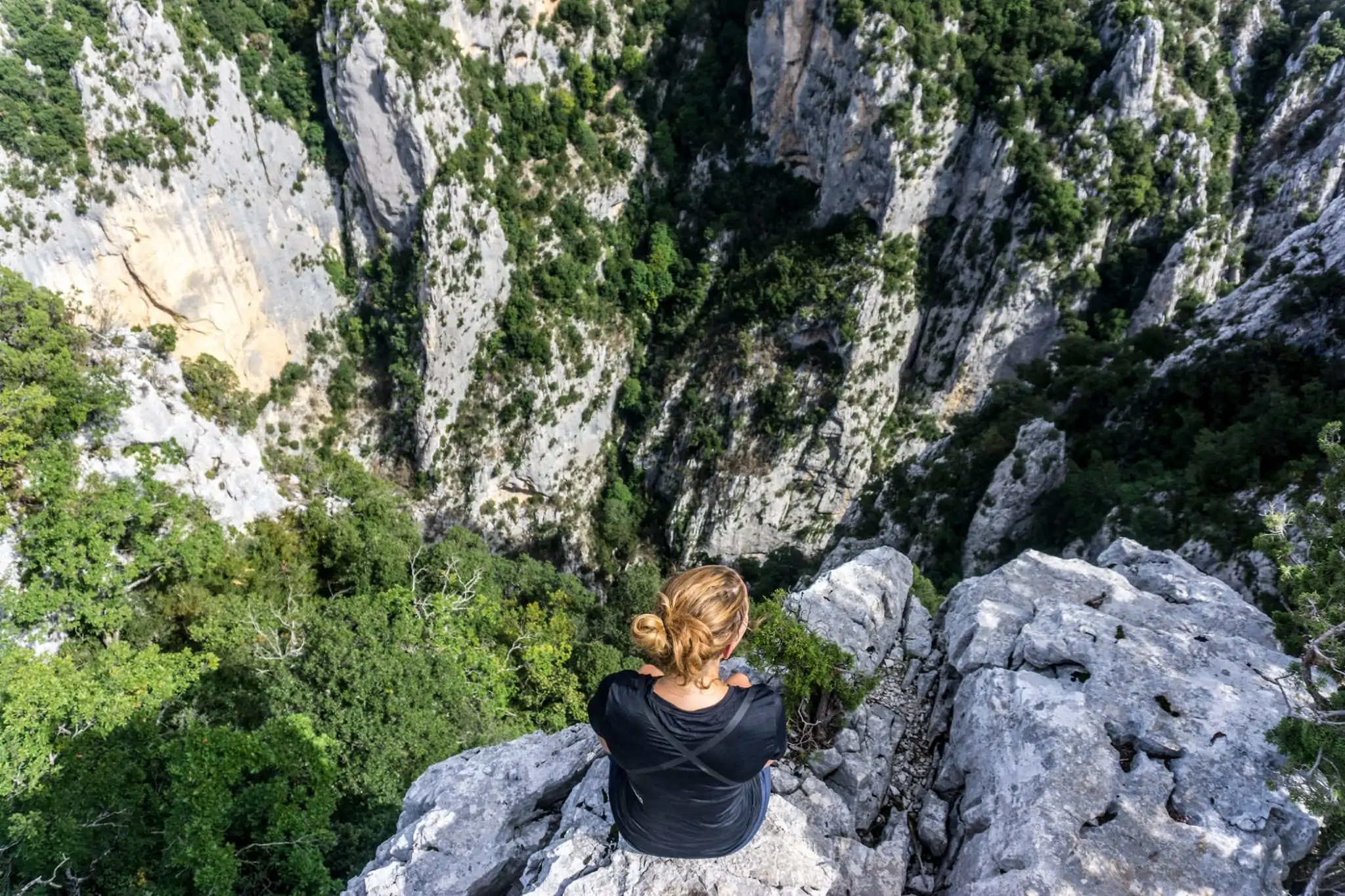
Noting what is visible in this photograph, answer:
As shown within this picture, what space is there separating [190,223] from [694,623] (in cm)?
4122

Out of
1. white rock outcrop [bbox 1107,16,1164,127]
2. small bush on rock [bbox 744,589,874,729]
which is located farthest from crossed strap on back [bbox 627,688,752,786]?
white rock outcrop [bbox 1107,16,1164,127]

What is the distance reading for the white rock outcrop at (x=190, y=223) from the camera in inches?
1126

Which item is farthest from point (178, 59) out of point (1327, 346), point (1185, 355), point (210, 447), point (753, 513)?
point (1327, 346)

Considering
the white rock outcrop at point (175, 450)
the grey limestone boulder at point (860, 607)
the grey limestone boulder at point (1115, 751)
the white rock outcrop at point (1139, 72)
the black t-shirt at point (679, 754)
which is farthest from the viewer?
the white rock outcrop at point (1139, 72)

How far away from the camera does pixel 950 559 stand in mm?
23797

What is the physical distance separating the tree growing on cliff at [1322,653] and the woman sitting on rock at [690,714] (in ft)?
14.8

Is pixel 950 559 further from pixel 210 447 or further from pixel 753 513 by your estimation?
pixel 210 447

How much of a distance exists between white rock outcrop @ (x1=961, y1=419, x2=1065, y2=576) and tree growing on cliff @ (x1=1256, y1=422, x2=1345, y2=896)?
15308 mm

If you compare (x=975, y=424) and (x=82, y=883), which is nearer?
(x=82, y=883)

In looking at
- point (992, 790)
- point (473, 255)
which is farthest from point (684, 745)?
point (473, 255)

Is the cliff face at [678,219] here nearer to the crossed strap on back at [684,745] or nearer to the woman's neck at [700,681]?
the crossed strap on back at [684,745]

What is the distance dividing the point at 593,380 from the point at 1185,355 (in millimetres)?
32932

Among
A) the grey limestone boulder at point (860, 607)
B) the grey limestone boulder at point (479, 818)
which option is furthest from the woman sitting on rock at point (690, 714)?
the grey limestone boulder at point (860, 607)

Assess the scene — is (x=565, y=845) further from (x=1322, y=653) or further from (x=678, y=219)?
(x=678, y=219)
